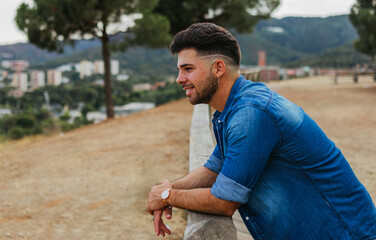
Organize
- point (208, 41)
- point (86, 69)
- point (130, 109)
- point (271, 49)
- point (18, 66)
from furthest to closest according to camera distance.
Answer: point (271, 49) < point (18, 66) < point (86, 69) < point (130, 109) < point (208, 41)

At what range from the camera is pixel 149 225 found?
117 inches

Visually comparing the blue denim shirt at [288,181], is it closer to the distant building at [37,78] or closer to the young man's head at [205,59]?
the young man's head at [205,59]

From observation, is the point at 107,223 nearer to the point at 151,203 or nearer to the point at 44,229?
the point at 44,229

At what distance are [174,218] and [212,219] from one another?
181cm

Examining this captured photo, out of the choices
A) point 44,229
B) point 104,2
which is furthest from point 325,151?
point 104,2

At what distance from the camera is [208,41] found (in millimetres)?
1432

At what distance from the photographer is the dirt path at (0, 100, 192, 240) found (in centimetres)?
299

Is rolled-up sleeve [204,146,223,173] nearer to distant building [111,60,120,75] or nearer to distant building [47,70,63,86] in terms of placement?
distant building [111,60,120,75]

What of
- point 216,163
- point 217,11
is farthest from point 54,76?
point 216,163

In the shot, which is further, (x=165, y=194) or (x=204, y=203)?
(x=165, y=194)

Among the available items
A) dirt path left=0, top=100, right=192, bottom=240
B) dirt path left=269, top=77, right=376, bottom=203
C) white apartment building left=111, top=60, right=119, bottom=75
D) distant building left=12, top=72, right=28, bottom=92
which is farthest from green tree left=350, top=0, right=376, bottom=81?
distant building left=12, top=72, right=28, bottom=92

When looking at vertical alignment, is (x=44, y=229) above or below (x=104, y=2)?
below

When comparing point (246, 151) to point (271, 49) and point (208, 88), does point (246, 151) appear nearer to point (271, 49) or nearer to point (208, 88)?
point (208, 88)

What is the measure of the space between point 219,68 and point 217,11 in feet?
53.6
